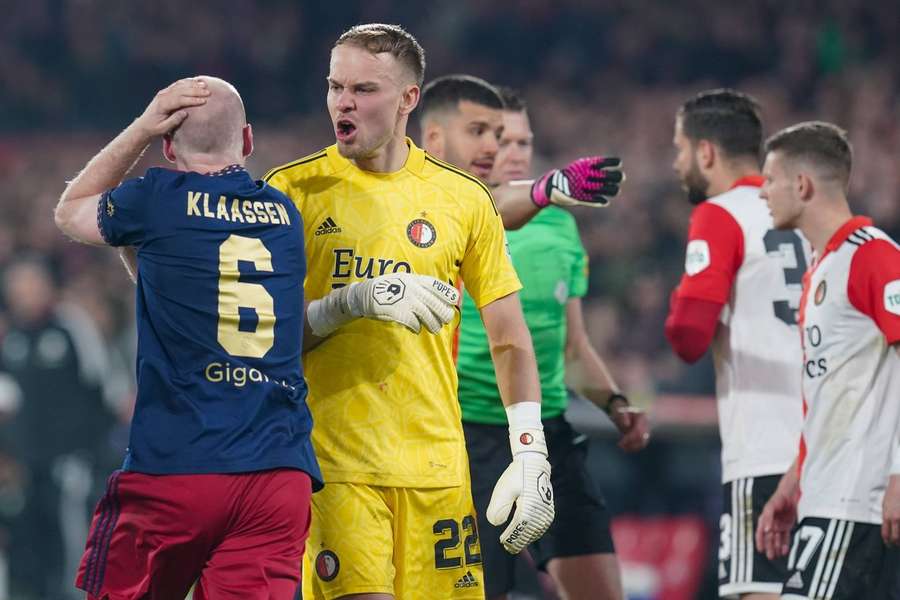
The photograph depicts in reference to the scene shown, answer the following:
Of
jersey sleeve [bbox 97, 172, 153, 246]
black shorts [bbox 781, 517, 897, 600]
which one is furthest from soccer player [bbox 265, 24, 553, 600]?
black shorts [bbox 781, 517, 897, 600]

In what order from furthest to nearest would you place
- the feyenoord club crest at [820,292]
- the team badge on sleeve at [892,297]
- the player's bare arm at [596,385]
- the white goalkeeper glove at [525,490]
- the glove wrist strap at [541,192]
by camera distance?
the player's bare arm at [596,385] < the glove wrist strap at [541,192] < the feyenoord club crest at [820,292] < the team badge on sleeve at [892,297] < the white goalkeeper glove at [525,490]

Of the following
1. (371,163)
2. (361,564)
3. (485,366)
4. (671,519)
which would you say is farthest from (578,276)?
(671,519)

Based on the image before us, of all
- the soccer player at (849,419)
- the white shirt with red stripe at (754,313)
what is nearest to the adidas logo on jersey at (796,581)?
the soccer player at (849,419)

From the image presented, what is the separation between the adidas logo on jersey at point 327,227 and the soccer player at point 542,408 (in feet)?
5.32

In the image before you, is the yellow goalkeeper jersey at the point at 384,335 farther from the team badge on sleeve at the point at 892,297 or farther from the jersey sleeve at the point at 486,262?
the team badge on sleeve at the point at 892,297

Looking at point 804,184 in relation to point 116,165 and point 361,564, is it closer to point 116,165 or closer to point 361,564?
point 361,564

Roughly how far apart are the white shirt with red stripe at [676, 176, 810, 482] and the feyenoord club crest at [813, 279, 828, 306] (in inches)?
24.2

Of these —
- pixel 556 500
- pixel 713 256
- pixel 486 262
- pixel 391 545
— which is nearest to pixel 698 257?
pixel 713 256

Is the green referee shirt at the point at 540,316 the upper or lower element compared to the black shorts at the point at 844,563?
upper

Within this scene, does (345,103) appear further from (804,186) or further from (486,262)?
(804,186)

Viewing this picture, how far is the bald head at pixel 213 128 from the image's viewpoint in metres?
4.40

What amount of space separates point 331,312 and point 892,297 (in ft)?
6.99

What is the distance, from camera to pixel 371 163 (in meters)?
4.93

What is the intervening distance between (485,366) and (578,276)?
799mm
